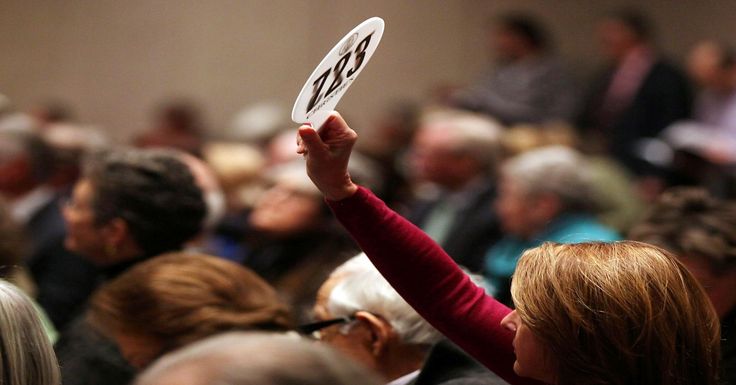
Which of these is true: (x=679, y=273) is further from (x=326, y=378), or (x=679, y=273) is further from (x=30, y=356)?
(x=30, y=356)

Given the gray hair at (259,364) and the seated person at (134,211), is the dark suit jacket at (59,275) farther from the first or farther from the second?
the gray hair at (259,364)

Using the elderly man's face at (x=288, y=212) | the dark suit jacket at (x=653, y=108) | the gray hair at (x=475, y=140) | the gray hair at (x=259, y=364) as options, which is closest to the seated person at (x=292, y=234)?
the elderly man's face at (x=288, y=212)

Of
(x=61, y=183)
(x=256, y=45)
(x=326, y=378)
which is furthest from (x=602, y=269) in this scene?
(x=256, y=45)

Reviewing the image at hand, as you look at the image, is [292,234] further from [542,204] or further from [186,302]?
[186,302]

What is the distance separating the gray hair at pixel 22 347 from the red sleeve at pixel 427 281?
0.52m

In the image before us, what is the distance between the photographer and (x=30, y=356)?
4.96 feet

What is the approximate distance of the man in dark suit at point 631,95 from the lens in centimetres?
638

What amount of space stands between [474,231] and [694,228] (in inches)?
67.8

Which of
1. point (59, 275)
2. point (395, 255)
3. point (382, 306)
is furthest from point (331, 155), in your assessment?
point (59, 275)

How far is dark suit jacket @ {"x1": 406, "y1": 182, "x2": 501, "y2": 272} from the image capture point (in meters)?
4.06

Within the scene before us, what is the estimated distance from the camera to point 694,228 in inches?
97.0

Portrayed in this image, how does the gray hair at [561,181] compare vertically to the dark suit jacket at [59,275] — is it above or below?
above

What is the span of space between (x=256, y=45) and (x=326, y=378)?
→ 23.6ft

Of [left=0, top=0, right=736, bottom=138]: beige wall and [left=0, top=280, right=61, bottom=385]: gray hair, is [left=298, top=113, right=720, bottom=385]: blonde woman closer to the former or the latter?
[left=0, top=280, right=61, bottom=385]: gray hair
